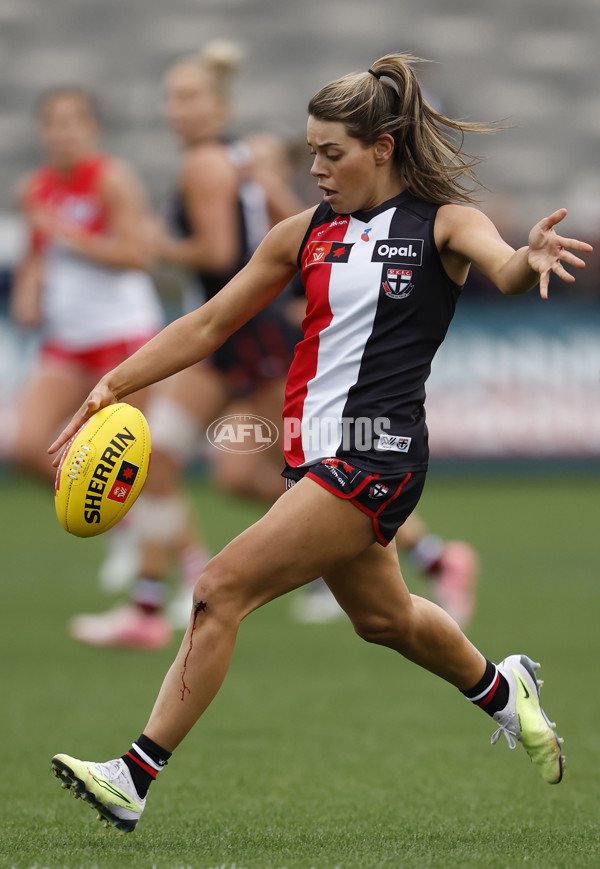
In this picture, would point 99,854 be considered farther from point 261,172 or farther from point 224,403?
point 261,172

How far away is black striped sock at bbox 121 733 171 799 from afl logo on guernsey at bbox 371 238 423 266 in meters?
1.39

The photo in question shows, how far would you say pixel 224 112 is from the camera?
24.2 feet

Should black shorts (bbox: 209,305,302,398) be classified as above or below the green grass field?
above

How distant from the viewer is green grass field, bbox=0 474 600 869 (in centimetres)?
360

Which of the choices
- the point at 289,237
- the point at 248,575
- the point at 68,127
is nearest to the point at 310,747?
the point at 248,575

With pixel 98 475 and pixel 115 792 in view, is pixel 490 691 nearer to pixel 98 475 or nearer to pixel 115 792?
pixel 115 792

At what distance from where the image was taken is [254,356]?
23.5 ft

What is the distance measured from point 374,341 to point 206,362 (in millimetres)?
3500

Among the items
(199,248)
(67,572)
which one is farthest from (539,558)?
(199,248)

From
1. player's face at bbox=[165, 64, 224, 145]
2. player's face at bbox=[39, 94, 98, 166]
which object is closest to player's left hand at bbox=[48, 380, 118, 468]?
player's face at bbox=[165, 64, 224, 145]

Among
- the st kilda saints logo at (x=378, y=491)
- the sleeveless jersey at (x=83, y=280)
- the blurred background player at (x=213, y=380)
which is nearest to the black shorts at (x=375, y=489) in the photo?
the st kilda saints logo at (x=378, y=491)

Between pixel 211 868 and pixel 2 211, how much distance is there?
14.9m

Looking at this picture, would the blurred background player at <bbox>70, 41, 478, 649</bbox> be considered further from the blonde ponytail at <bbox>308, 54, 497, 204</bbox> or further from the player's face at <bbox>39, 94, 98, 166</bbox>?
the blonde ponytail at <bbox>308, 54, 497, 204</bbox>

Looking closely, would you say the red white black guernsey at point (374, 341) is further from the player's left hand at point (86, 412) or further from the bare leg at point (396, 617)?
the player's left hand at point (86, 412)
